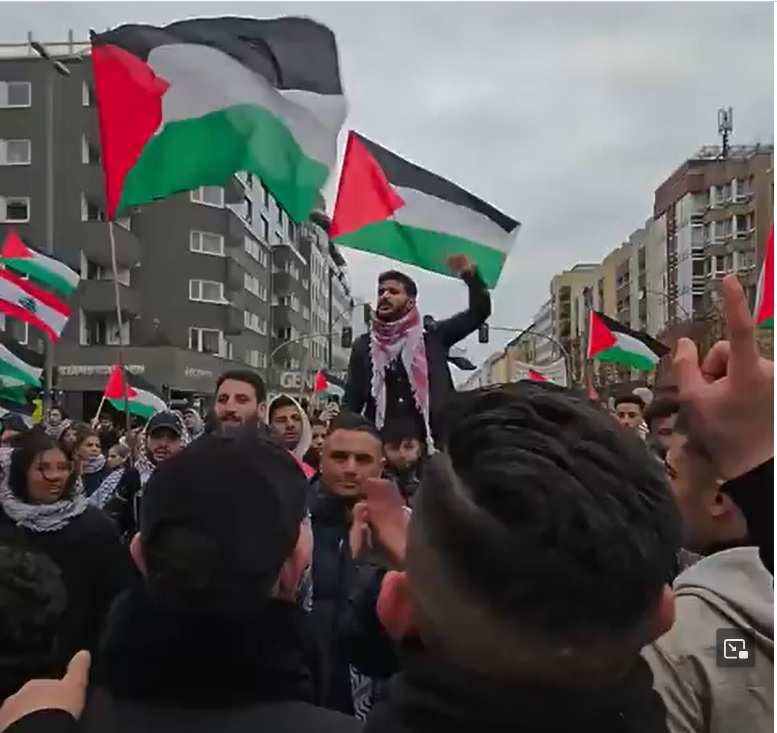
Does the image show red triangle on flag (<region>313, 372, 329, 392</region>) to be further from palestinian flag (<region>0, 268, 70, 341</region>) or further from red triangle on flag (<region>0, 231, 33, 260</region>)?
palestinian flag (<region>0, 268, 70, 341</region>)

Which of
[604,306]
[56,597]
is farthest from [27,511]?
[604,306]

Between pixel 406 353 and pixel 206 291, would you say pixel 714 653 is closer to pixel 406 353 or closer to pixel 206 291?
pixel 406 353

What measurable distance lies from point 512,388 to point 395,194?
5210 millimetres

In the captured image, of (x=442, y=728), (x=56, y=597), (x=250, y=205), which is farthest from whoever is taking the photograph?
(x=250, y=205)

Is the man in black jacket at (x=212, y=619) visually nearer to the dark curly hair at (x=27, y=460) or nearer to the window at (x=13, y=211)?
the dark curly hair at (x=27, y=460)

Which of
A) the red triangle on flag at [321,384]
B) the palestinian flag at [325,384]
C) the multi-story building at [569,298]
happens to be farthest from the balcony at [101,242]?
the multi-story building at [569,298]

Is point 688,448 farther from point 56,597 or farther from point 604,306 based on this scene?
point 604,306

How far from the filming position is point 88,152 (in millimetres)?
42250

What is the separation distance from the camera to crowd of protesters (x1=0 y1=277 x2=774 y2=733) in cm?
130

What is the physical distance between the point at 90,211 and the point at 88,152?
2222 millimetres

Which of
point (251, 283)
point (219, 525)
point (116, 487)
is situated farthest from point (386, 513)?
point (251, 283)

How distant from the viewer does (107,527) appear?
448 centimetres

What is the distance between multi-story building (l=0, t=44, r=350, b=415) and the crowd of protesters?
116 feet

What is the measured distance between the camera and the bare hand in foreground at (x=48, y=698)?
1.86 m
